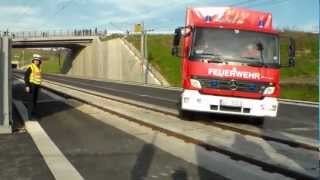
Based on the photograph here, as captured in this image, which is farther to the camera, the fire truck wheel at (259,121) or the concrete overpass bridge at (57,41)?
the concrete overpass bridge at (57,41)

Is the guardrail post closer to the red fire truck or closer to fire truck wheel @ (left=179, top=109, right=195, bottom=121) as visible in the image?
the red fire truck

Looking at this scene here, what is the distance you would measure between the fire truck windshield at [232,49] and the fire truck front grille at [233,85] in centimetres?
51

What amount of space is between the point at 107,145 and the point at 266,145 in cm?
306

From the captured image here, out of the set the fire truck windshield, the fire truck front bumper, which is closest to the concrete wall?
the fire truck front bumper

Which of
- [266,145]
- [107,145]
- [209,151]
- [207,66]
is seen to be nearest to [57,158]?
[107,145]

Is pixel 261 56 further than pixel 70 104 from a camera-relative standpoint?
No

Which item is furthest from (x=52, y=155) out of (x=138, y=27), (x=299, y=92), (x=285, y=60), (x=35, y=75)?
(x=138, y=27)

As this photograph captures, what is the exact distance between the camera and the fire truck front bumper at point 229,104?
16.1 meters

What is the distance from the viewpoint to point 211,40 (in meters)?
15.9

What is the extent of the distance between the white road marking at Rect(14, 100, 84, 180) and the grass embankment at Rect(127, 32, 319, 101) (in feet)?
105

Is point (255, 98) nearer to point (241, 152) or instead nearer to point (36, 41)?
point (241, 152)

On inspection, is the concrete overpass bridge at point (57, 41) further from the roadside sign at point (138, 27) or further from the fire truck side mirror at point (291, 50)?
the fire truck side mirror at point (291, 50)

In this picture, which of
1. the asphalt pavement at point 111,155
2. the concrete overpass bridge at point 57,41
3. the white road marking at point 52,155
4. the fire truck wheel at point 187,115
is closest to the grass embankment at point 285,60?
the concrete overpass bridge at point 57,41

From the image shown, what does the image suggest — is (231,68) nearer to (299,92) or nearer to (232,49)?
(232,49)
